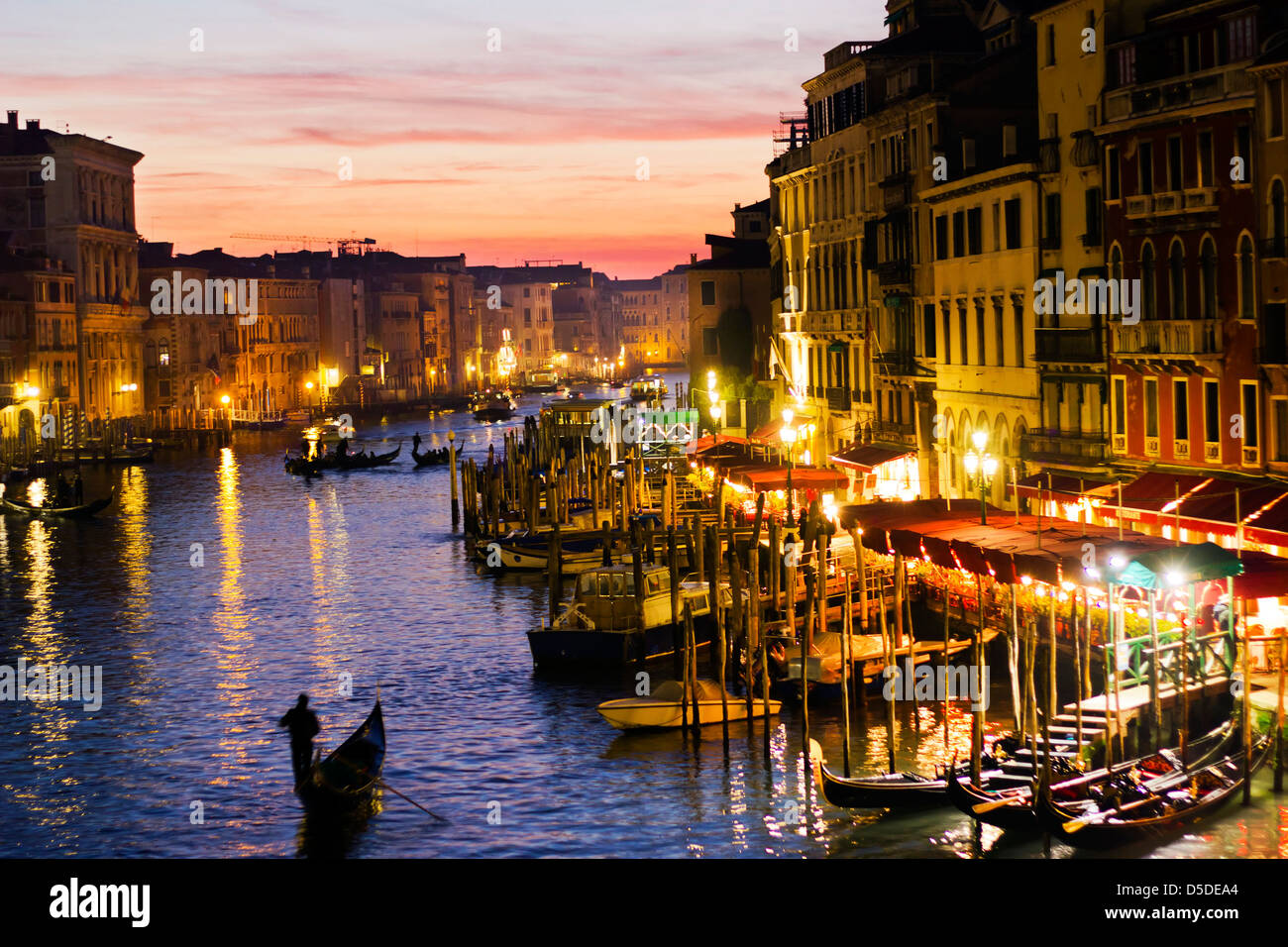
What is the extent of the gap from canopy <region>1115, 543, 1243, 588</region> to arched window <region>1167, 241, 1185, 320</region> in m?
9.39

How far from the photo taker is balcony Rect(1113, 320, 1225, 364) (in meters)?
30.1

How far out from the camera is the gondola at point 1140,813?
1986cm

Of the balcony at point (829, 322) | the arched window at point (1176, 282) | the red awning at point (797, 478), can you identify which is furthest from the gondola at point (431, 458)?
the arched window at point (1176, 282)

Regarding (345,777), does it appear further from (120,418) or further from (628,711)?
(120,418)

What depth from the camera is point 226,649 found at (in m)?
37.2

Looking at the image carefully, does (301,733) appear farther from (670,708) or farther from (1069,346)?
(1069,346)

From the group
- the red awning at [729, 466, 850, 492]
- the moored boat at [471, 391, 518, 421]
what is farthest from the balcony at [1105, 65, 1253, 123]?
the moored boat at [471, 391, 518, 421]

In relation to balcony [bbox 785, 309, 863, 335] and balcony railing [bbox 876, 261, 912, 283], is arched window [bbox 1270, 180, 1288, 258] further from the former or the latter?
balcony [bbox 785, 309, 863, 335]

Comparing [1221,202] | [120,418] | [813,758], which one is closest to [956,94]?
[1221,202]

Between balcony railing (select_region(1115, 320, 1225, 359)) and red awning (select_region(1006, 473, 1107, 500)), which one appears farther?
red awning (select_region(1006, 473, 1107, 500))

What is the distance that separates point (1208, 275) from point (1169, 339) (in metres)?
1.44

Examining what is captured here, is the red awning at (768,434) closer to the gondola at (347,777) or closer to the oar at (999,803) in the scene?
the gondola at (347,777)
